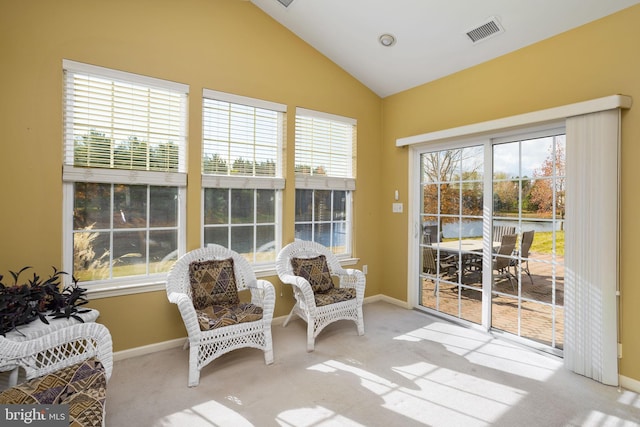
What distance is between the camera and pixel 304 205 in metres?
3.98

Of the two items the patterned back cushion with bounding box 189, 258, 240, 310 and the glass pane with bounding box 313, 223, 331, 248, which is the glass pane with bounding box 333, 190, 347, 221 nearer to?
the glass pane with bounding box 313, 223, 331, 248

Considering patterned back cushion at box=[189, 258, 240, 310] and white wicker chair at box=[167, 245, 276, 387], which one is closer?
white wicker chair at box=[167, 245, 276, 387]

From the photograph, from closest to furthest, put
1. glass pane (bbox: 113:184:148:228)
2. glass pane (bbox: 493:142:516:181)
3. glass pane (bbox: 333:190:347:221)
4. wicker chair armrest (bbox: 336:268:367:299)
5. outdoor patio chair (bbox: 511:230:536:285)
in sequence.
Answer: glass pane (bbox: 113:184:148:228) < outdoor patio chair (bbox: 511:230:536:285) < glass pane (bbox: 493:142:516:181) < wicker chair armrest (bbox: 336:268:367:299) < glass pane (bbox: 333:190:347:221)

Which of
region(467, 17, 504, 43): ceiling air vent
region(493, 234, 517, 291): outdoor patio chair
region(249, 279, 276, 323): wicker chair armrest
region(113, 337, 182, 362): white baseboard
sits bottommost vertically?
region(113, 337, 182, 362): white baseboard

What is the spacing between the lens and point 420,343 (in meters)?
3.21

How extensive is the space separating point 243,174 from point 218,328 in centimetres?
163

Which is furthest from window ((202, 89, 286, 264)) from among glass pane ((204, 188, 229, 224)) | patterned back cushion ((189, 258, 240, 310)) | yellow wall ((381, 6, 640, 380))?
yellow wall ((381, 6, 640, 380))

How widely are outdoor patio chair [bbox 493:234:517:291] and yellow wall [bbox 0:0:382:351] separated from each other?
2.27 metres

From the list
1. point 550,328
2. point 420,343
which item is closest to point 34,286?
point 420,343

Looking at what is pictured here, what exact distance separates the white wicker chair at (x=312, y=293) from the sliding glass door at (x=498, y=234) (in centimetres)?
118

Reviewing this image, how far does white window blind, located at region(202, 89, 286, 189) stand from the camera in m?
3.28

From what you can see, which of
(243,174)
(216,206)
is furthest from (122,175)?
(243,174)

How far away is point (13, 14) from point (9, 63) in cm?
37

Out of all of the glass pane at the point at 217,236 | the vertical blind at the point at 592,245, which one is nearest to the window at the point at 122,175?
the glass pane at the point at 217,236
